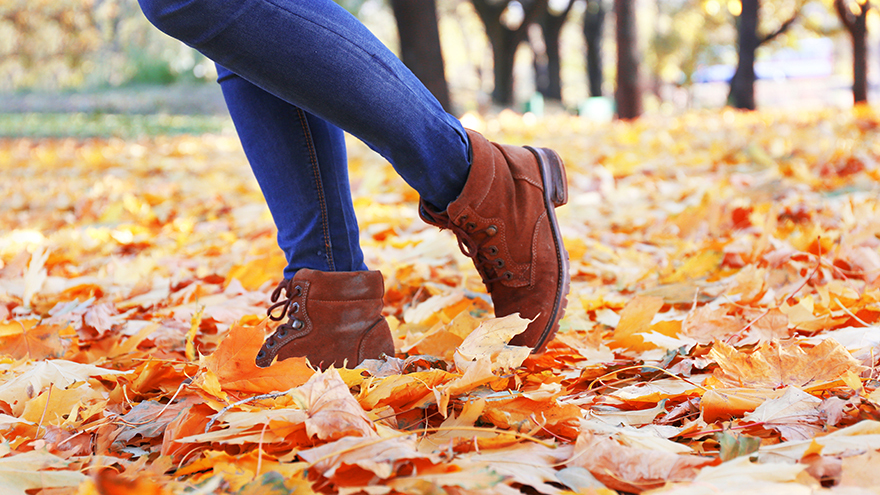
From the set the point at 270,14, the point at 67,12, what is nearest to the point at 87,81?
the point at 67,12

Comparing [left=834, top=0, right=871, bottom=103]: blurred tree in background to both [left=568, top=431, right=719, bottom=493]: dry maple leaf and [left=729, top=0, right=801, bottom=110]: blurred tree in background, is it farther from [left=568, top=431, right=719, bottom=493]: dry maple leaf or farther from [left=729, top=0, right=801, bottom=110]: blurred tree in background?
[left=568, top=431, right=719, bottom=493]: dry maple leaf

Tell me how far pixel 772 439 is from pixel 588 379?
341mm

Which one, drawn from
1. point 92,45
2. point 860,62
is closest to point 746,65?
point 860,62

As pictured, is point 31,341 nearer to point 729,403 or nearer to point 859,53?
point 729,403

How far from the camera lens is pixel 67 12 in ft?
44.8

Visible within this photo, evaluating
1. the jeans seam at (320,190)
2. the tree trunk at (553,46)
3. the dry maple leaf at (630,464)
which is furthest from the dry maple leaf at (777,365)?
the tree trunk at (553,46)

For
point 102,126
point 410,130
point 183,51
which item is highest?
point 183,51

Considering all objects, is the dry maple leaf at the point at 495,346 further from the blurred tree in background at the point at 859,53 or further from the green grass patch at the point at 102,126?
the blurred tree in background at the point at 859,53

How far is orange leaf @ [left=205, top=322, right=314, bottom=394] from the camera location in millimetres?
992

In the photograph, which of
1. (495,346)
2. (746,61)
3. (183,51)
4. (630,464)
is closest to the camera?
(630,464)

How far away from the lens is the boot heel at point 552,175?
4.16ft

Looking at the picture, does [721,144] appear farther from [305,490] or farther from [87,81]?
[87,81]

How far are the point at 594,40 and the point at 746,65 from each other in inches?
339

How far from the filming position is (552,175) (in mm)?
1284
